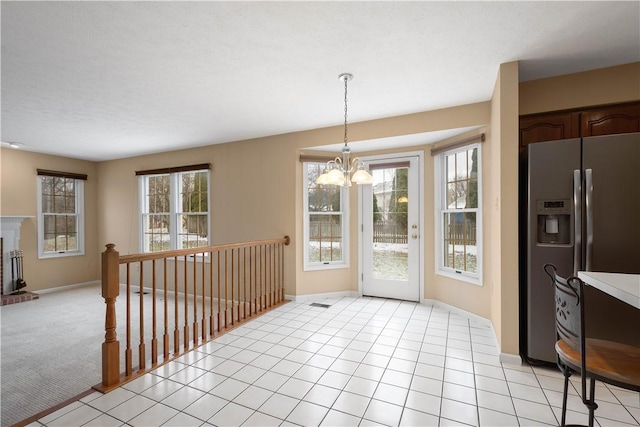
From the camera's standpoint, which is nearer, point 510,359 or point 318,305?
point 510,359

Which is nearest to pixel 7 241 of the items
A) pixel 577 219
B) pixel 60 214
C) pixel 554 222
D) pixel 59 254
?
pixel 59 254

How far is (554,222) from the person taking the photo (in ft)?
7.93

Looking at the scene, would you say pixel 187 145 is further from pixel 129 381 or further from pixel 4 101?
pixel 129 381

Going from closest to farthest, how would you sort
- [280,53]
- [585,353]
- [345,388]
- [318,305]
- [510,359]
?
[585,353] → [345,388] → [280,53] → [510,359] → [318,305]

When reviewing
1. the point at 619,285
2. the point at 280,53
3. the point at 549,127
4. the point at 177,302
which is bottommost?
the point at 177,302

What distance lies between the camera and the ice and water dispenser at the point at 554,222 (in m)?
2.37

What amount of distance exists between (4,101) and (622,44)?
5.80m

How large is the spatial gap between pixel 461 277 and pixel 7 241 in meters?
7.19

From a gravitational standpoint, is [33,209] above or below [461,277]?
above

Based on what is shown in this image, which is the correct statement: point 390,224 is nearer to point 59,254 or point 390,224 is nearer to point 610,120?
point 610,120

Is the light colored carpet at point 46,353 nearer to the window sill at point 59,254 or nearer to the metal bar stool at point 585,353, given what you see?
the window sill at point 59,254

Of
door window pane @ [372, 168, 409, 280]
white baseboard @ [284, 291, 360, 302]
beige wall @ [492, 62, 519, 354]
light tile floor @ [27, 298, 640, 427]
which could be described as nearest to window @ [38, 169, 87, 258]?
white baseboard @ [284, 291, 360, 302]

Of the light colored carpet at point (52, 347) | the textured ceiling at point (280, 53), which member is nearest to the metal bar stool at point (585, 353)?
the textured ceiling at point (280, 53)

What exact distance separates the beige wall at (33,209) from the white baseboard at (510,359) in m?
7.37
